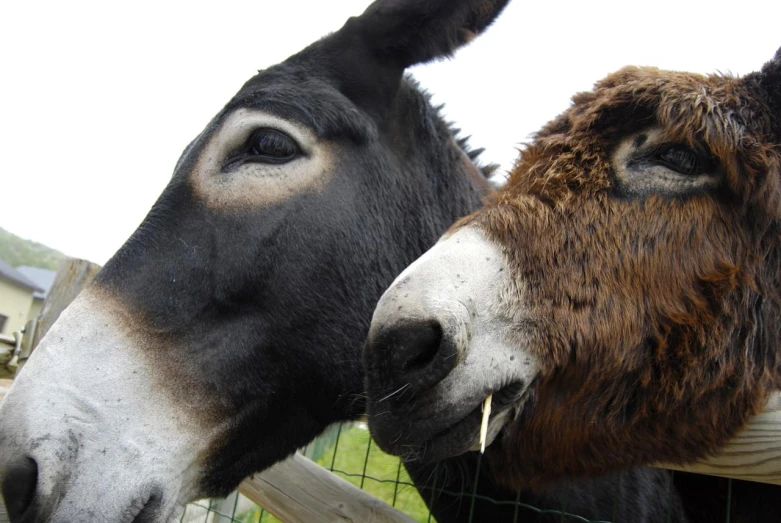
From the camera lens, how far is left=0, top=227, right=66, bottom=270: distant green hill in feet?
99.3

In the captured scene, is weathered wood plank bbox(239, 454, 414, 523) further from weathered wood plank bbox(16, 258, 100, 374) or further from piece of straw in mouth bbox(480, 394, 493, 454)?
weathered wood plank bbox(16, 258, 100, 374)

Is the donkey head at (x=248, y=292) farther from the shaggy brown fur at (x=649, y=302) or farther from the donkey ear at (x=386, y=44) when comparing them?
the shaggy brown fur at (x=649, y=302)

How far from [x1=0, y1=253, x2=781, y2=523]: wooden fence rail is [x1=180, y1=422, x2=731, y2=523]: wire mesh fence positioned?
117 mm

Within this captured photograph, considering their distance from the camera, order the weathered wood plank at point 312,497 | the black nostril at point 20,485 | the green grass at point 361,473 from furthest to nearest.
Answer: the green grass at point 361,473, the weathered wood plank at point 312,497, the black nostril at point 20,485

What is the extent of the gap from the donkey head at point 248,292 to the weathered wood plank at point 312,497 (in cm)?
47

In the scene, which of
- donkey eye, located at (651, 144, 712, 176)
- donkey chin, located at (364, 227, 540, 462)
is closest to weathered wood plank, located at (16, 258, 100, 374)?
donkey chin, located at (364, 227, 540, 462)

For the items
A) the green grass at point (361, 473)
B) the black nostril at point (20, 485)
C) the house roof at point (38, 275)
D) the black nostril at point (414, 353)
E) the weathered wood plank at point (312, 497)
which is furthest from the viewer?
the house roof at point (38, 275)

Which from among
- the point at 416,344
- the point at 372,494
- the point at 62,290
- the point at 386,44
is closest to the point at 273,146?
the point at 386,44

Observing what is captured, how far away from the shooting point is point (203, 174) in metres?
2.34

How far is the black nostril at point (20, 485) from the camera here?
172 cm

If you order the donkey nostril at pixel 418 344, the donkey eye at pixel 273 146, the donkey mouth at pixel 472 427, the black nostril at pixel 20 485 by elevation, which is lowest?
the donkey mouth at pixel 472 427

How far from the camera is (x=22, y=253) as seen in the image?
107ft

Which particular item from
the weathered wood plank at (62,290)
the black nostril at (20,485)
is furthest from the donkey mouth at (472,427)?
the weathered wood plank at (62,290)

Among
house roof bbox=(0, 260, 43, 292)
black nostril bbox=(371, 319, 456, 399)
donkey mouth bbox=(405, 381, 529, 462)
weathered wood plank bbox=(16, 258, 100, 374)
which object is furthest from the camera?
house roof bbox=(0, 260, 43, 292)
